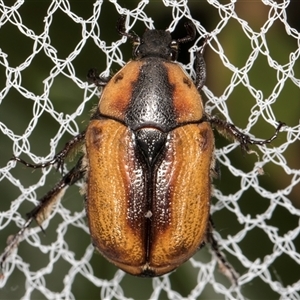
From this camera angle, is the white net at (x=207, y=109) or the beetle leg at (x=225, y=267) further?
the beetle leg at (x=225, y=267)

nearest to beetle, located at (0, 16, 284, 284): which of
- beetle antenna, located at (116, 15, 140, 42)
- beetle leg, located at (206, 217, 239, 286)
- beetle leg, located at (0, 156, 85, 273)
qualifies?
beetle antenna, located at (116, 15, 140, 42)

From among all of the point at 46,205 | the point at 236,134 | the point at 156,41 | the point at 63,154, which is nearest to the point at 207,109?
the point at 236,134

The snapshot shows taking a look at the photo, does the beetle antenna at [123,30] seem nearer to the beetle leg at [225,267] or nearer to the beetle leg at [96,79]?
the beetle leg at [96,79]

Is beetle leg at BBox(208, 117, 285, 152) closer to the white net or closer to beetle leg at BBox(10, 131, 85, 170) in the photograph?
the white net

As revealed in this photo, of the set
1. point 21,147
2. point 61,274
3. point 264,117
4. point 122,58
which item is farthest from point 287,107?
point 61,274

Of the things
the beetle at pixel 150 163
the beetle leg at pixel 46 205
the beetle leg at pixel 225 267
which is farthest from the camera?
the beetle leg at pixel 225 267

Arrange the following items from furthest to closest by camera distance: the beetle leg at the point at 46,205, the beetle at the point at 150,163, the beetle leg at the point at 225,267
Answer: the beetle leg at the point at 225,267, the beetle leg at the point at 46,205, the beetle at the point at 150,163

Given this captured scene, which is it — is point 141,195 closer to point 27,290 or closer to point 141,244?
point 141,244

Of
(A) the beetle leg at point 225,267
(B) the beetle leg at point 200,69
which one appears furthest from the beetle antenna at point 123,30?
(A) the beetle leg at point 225,267
